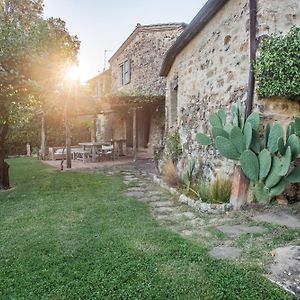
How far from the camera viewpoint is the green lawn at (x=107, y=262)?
2.32 metres

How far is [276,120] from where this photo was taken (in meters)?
4.57

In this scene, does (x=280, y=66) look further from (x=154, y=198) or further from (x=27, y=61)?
(x=27, y=61)

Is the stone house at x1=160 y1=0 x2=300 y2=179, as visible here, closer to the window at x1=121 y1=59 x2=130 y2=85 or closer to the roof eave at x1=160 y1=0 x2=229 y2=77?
the roof eave at x1=160 y1=0 x2=229 y2=77

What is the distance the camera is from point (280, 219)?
152 inches

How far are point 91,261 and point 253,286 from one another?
1.46 meters

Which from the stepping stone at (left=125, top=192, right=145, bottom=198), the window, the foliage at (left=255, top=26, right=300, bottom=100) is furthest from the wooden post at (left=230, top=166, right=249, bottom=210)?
the window

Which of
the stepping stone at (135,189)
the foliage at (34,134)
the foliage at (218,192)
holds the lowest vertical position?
the stepping stone at (135,189)

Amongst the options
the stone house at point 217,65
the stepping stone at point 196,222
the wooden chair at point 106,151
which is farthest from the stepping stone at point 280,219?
the wooden chair at point 106,151

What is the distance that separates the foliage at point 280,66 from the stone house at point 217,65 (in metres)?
0.25

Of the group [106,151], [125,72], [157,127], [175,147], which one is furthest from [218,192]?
[125,72]

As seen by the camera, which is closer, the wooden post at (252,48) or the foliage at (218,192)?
the wooden post at (252,48)

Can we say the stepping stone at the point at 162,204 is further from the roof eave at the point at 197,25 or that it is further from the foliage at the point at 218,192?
the roof eave at the point at 197,25

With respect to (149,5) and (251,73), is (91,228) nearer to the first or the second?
(251,73)

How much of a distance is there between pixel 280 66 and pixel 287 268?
113 inches
